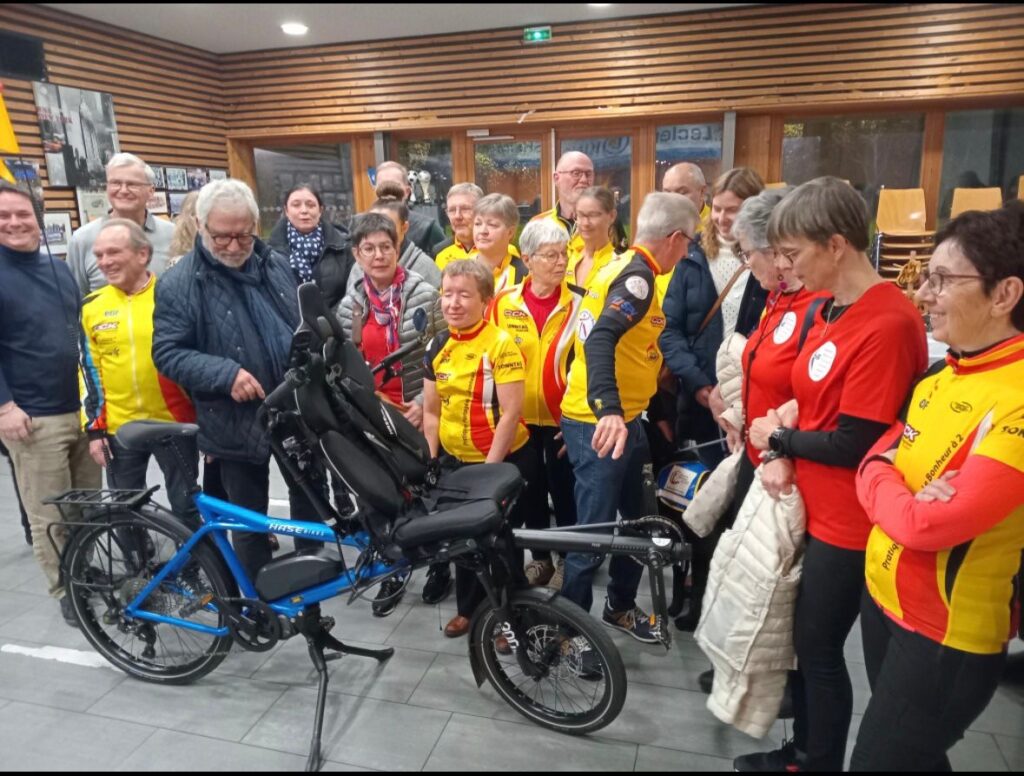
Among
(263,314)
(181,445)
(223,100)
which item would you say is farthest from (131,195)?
(223,100)

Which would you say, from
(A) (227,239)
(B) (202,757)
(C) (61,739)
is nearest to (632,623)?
(B) (202,757)

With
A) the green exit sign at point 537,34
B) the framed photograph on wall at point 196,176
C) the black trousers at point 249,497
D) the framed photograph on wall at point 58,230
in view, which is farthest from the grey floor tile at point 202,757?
the framed photograph on wall at point 196,176

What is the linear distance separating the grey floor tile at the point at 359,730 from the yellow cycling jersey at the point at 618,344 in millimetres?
1129

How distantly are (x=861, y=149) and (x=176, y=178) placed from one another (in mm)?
7350

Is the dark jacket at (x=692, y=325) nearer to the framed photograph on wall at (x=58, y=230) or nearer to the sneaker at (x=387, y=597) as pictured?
the sneaker at (x=387, y=597)

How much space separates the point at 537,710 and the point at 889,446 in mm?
1371

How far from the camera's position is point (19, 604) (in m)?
2.94

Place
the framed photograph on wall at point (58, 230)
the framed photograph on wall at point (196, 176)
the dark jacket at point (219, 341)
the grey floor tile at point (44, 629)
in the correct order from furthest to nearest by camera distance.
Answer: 1. the framed photograph on wall at point (196, 176)
2. the framed photograph on wall at point (58, 230)
3. the grey floor tile at point (44, 629)
4. the dark jacket at point (219, 341)

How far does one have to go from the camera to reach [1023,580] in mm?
2016

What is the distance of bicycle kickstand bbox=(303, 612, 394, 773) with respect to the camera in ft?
6.42

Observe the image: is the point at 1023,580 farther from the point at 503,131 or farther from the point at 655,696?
the point at 503,131

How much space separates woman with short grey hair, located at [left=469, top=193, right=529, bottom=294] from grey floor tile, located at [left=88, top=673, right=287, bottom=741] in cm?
187

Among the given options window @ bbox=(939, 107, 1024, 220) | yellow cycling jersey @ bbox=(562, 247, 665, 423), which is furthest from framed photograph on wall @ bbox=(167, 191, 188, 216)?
window @ bbox=(939, 107, 1024, 220)

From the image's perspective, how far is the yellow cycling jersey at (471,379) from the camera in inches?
96.2
